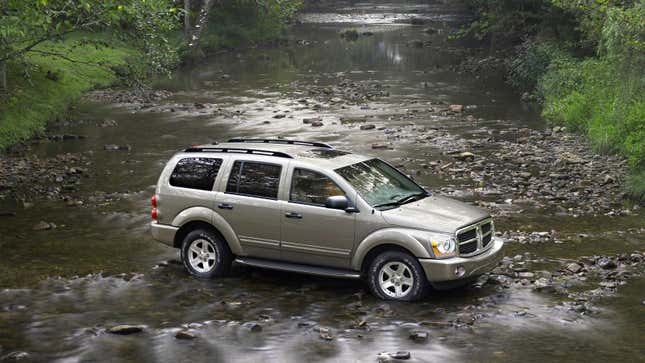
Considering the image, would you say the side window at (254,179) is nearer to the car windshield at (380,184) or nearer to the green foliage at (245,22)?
the car windshield at (380,184)

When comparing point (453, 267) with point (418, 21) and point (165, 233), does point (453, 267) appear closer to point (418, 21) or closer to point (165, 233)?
point (165, 233)

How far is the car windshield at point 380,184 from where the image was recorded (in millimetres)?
12250

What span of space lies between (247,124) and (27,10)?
1407cm

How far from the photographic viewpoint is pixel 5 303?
12703 millimetres

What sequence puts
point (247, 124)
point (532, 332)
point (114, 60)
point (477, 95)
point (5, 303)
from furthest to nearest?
1. point (114, 60)
2. point (477, 95)
3. point (247, 124)
4. point (5, 303)
5. point (532, 332)

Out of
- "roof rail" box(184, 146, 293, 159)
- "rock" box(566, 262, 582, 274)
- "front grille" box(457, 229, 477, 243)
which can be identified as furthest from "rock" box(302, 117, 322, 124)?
Result: "front grille" box(457, 229, 477, 243)

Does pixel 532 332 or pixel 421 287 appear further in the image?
pixel 421 287

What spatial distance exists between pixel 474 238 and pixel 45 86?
27.6 meters

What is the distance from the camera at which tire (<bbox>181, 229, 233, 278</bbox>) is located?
43.2ft

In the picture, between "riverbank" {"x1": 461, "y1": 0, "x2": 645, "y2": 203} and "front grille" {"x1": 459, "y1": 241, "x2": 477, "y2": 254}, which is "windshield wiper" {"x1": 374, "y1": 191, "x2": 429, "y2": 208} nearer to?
"front grille" {"x1": 459, "y1": 241, "x2": 477, "y2": 254}

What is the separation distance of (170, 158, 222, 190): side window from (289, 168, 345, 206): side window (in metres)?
1.40

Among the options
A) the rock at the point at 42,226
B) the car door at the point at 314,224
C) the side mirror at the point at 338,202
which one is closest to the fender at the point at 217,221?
the car door at the point at 314,224

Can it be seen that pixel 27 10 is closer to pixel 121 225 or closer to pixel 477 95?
pixel 121 225

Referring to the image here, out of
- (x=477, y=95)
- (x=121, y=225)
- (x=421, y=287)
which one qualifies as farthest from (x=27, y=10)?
(x=477, y=95)
